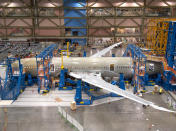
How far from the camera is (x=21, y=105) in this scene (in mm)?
21062

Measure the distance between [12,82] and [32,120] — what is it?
8193 mm

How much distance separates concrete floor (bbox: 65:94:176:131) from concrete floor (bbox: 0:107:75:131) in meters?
1.82

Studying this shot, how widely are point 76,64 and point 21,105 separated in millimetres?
9118

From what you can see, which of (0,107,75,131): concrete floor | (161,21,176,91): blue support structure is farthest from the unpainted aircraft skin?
(0,107,75,131): concrete floor

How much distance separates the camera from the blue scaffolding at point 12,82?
22428mm

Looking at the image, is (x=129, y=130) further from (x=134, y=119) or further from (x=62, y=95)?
(x=62, y=95)

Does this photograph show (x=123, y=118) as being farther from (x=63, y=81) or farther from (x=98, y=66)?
(x=63, y=81)

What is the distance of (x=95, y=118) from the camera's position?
18.5 m

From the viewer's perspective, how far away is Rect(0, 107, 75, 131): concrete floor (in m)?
16.9

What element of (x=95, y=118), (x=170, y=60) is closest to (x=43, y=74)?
(x=95, y=118)

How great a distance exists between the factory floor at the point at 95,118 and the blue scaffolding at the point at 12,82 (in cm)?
244

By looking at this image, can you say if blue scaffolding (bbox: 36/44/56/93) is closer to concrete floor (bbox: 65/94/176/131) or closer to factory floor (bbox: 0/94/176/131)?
factory floor (bbox: 0/94/176/131)

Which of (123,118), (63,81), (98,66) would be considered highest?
(98,66)

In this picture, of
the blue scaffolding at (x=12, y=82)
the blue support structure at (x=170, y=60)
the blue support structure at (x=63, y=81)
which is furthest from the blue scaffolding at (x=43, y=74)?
the blue support structure at (x=170, y=60)
